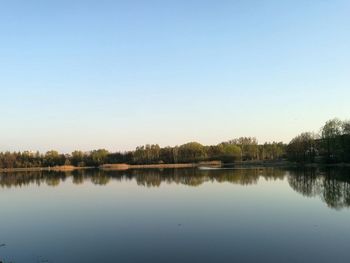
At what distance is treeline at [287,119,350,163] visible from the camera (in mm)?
67500

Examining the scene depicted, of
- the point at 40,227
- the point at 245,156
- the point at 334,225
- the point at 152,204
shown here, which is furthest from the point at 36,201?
the point at 245,156

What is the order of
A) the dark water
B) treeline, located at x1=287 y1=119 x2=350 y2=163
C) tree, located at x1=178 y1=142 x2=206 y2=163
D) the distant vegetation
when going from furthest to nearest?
tree, located at x1=178 y1=142 x2=206 y2=163 → the distant vegetation → treeline, located at x1=287 y1=119 x2=350 y2=163 → the dark water

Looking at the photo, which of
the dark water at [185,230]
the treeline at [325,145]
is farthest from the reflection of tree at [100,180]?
the treeline at [325,145]

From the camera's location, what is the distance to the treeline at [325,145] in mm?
67500

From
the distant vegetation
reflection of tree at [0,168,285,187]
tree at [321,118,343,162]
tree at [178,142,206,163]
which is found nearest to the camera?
reflection of tree at [0,168,285,187]

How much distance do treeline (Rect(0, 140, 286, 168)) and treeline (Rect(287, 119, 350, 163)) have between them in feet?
130

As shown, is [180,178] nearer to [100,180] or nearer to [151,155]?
[100,180]

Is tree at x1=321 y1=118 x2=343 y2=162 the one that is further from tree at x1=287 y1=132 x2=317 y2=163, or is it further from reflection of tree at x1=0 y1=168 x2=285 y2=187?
reflection of tree at x1=0 y1=168 x2=285 y2=187

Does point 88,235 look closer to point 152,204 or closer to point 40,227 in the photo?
point 40,227

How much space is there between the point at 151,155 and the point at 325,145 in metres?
72.7

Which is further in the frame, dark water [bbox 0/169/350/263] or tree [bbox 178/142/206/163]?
tree [bbox 178/142/206/163]

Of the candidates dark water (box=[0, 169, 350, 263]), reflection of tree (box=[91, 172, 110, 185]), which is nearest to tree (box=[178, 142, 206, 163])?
reflection of tree (box=[91, 172, 110, 185])

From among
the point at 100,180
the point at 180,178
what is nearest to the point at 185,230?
the point at 180,178

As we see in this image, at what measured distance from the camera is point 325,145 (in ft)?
238
